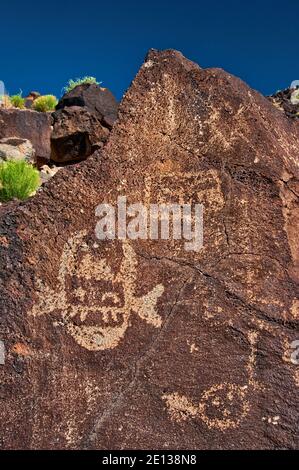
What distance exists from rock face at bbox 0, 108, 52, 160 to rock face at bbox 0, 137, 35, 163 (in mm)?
323

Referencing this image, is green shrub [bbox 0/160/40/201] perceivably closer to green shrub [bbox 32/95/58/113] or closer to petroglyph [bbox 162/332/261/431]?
petroglyph [bbox 162/332/261/431]

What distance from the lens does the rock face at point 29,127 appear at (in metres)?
12.1

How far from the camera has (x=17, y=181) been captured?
9398 millimetres

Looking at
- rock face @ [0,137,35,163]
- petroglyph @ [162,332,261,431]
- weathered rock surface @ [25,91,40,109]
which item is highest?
weathered rock surface @ [25,91,40,109]

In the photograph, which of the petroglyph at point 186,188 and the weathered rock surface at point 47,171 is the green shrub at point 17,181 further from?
the petroglyph at point 186,188

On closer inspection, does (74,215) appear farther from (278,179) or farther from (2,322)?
(278,179)

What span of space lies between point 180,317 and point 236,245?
0.46 m

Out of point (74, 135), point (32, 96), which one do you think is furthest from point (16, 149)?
point (32, 96)

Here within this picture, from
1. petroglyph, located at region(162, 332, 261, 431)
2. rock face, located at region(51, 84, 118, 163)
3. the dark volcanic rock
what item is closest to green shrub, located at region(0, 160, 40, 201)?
rock face, located at region(51, 84, 118, 163)

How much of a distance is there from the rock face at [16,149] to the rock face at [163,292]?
333 inches

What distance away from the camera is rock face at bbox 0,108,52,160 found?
1209cm

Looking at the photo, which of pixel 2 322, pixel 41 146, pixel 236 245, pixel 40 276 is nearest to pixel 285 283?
pixel 236 245

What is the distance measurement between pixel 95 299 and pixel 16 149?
9.00 metres

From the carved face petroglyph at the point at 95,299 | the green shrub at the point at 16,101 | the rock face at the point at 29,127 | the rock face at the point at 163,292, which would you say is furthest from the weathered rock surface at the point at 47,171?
the carved face petroglyph at the point at 95,299
